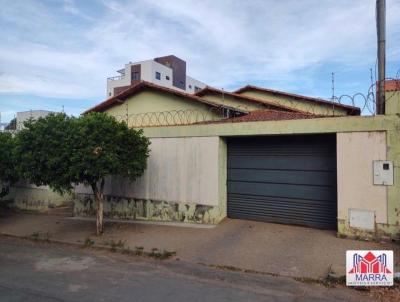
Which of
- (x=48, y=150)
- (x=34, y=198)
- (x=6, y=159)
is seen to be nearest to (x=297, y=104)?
(x=48, y=150)

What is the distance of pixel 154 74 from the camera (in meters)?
51.5

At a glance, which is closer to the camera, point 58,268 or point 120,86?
A: point 58,268

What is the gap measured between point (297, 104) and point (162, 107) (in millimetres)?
6875

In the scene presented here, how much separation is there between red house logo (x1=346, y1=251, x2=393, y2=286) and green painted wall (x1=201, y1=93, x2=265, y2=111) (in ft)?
36.1

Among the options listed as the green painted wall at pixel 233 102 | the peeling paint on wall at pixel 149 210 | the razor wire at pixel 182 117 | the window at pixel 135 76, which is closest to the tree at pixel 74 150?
the peeling paint on wall at pixel 149 210

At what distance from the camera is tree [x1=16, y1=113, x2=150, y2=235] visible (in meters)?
8.24

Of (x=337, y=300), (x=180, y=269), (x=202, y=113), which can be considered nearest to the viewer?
(x=337, y=300)

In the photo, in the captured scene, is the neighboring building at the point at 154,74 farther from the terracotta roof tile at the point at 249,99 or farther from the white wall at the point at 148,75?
the terracotta roof tile at the point at 249,99

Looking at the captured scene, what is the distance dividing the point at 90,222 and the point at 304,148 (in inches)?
267

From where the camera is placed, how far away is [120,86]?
5350 centimetres

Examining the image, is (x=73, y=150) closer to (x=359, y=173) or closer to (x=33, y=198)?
(x=359, y=173)

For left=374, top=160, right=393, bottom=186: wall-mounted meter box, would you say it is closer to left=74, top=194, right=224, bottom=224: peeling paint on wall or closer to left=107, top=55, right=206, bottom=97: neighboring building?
left=74, top=194, right=224, bottom=224: peeling paint on wall

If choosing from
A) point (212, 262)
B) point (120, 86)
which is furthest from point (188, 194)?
point (120, 86)

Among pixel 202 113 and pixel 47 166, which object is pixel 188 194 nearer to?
pixel 47 166
